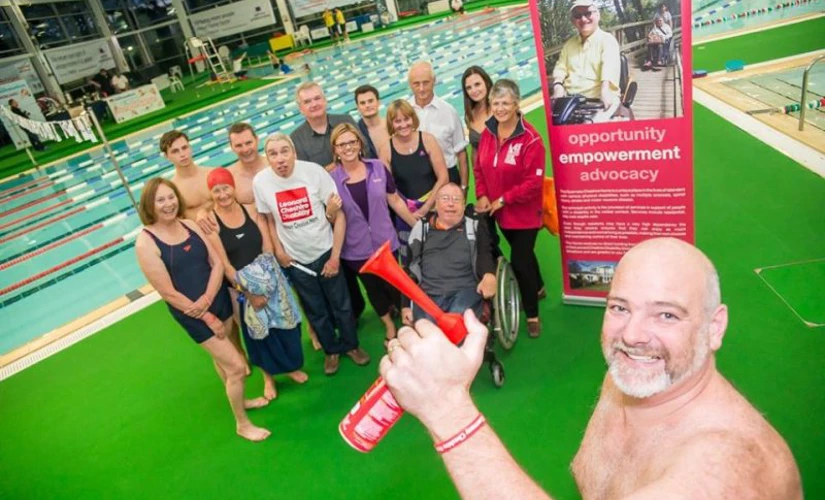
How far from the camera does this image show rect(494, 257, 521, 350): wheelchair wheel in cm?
325

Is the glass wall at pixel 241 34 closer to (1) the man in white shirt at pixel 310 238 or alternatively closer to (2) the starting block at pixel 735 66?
(2) the starting block at pixel 735 66

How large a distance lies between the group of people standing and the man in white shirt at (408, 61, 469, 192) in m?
0.02

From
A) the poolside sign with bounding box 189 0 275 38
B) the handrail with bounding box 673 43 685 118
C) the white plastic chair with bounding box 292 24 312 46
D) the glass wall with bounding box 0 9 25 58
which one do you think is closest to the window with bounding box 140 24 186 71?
the poolside sign with bounding box 189 0 275 38

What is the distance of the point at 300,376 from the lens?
391 centimetres

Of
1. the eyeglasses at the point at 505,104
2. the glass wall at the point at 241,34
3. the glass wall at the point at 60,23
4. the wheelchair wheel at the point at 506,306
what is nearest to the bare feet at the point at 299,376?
the wheelchair wheel at the point at 506,306

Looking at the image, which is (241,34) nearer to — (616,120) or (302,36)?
(302,36)

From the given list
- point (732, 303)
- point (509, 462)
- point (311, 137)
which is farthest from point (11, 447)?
point (732, 303)

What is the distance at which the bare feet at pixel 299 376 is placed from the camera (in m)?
3.89

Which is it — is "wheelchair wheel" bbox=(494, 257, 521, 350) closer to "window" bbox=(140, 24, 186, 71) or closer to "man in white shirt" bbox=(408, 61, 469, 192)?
"man in white shirt" bbox=(408, 61, 469, 192)

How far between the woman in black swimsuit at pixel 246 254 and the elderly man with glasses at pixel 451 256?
2.92ft

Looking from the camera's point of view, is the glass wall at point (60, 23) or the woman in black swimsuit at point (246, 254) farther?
the glass wall at point (60, 23)

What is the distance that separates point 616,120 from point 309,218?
2.01 m

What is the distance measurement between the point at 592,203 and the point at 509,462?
2804 millimetres

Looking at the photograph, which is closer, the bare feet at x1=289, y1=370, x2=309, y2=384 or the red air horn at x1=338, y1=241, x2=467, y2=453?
the red air horn at x1=338, y1=241, x2=467, y2=453
